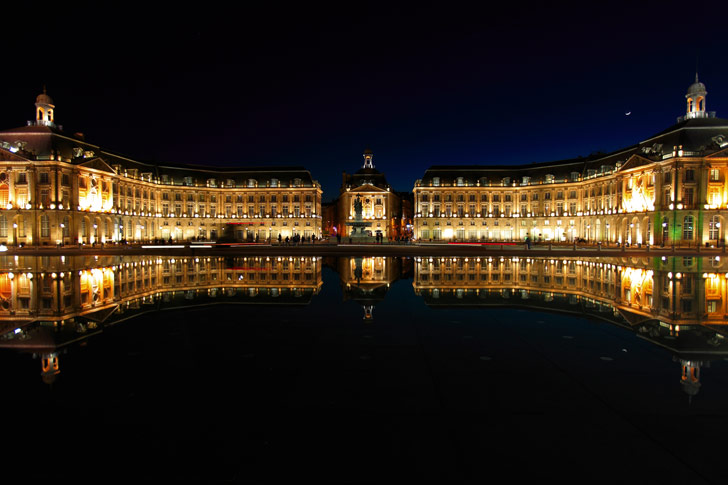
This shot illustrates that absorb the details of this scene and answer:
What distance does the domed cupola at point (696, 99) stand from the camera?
5800 centimetres

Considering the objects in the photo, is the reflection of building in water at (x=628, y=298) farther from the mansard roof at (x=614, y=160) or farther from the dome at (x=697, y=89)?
the dome at (x=697, y=89)

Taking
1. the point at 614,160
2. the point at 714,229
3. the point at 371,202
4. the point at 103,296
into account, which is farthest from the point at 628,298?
the point at 371,202

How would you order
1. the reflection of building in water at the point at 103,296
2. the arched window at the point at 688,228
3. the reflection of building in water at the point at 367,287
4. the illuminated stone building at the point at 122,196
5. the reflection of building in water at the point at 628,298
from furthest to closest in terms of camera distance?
the illuminated stone building at the point at 122,196 < the arched window at the point at 688,228 < the reflection of building in water at the point at 367,287 < the reflection of building in water at the point at 103,296 < the reflection of building in water at the point at 628,298

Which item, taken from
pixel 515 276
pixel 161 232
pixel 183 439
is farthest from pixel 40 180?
pixel 183 439

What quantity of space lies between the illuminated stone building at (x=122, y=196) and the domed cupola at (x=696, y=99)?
70.1m

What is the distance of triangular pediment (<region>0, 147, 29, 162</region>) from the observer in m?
57.4

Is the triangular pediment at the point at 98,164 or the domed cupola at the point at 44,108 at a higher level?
the domed cupola at the point at 44,108

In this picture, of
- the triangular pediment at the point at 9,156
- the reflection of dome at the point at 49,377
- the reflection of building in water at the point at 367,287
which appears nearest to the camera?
the reflection of dome at the point at 49,377

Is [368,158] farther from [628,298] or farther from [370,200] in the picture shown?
[628,298]

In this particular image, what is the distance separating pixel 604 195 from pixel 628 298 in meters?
70.5

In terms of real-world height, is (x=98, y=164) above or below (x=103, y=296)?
above

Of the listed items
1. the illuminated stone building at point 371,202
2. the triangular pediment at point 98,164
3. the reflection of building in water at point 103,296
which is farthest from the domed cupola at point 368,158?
the reflection of building in water at point 103,296

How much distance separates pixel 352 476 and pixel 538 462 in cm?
170

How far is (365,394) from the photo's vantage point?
511cm
